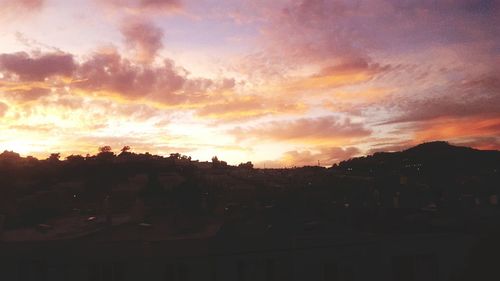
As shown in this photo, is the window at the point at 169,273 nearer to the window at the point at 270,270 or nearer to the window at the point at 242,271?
the window at the point at 242,271

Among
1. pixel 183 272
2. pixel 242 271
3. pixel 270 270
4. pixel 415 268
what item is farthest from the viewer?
pixel 415 268

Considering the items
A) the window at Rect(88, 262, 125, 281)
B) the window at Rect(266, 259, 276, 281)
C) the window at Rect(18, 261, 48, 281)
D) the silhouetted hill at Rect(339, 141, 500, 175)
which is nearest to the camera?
the window at Rect(266, 259, 276, 281)

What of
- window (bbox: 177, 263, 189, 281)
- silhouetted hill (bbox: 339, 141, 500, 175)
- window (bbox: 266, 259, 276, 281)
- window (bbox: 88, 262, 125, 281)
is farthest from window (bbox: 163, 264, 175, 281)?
silhouetted hill (bbox: 339, 141, 500, 175)

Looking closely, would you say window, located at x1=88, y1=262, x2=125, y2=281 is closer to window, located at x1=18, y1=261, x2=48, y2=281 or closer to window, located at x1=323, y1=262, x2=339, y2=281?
window, located at x1=18, y1=261, x2=48, y2=281

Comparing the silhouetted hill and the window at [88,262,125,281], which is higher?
the silhouetted hill

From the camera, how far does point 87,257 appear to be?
83.4 ft

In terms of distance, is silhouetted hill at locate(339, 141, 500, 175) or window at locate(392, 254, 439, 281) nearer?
window at locate(392, 254, 439, 281)

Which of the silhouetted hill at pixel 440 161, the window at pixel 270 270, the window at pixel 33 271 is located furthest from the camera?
the silhouetted hill at pixel 440 161

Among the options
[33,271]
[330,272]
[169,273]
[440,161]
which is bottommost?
[330,272]

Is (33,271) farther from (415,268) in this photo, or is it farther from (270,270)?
(415,268)

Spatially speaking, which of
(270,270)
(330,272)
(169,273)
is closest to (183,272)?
A: (169,273)

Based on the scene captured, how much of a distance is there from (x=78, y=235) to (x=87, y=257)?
5.95 feet

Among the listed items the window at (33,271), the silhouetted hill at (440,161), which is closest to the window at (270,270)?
the window at (33,271)

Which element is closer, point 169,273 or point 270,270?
point 169,273
